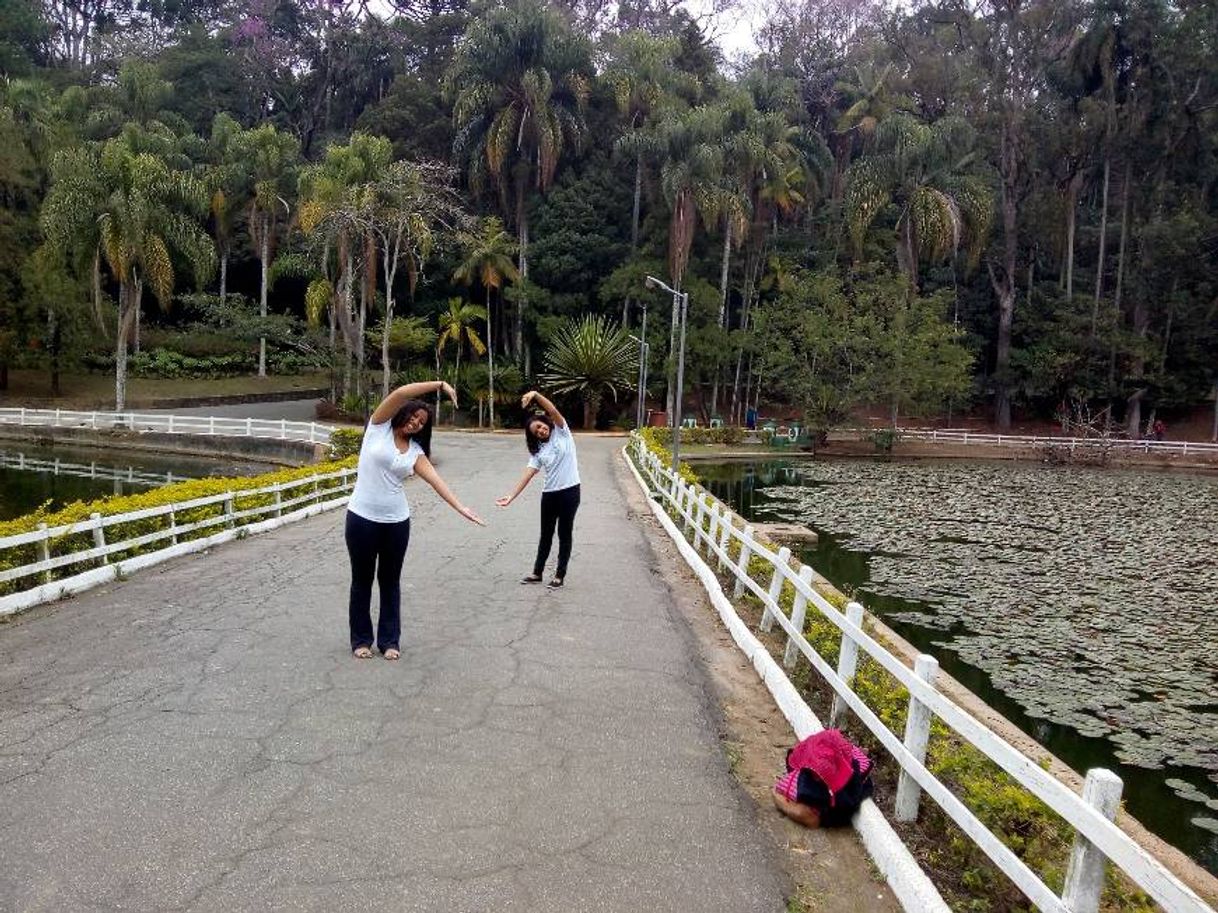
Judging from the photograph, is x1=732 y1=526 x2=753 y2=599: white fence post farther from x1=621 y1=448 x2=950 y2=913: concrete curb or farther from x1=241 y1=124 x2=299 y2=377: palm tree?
x1=241 y1=124 x2=299 y2=377: palm tree

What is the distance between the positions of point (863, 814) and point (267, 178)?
5107 centimetres

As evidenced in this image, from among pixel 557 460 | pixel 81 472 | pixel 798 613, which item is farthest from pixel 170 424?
pixel 798 613

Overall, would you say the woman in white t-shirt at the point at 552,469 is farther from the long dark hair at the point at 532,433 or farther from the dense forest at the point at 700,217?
the dense forest at the point at 700,217

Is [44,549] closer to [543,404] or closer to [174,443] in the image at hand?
[543,404]

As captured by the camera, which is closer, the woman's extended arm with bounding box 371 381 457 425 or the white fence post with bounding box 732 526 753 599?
the woman's extended arm with bounding box 371 381 457 425

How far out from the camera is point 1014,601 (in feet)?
43.4

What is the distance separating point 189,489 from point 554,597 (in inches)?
265

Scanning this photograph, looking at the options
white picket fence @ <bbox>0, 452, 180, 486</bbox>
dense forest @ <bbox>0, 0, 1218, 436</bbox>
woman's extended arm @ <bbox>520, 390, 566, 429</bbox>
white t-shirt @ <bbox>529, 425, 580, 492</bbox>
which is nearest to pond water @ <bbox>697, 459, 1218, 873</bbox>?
white t-shirt @ <bbox>529, 425, 580, 492</bbox>

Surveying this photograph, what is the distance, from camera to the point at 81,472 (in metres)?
28.4

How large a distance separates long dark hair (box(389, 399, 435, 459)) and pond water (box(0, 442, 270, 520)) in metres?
17.3

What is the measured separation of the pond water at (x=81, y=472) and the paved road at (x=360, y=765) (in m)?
16.1

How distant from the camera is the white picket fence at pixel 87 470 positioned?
27.2 meters

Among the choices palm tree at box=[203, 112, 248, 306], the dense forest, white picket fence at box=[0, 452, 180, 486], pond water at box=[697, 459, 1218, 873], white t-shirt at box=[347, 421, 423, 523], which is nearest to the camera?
white t-shirt at box=[347, 421, 423, 523]

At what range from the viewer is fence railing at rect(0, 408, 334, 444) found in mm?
33031
